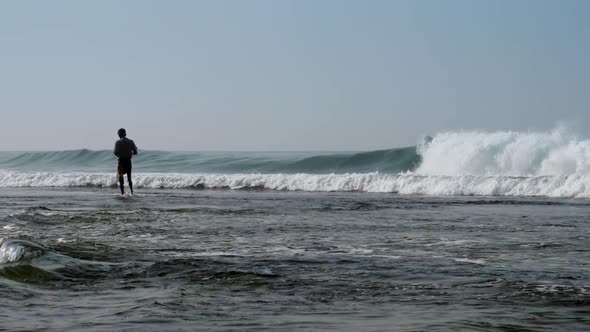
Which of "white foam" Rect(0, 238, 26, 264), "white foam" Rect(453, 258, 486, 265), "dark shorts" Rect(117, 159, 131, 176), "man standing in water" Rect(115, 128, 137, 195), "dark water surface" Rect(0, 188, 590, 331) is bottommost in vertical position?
"white foam" Rect(453, 258, 486, 265)

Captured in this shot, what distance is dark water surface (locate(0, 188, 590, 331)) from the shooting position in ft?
17.5

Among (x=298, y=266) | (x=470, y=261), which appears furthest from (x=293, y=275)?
(x=470, y=261)

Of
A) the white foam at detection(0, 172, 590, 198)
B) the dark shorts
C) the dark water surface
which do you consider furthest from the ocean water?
the white foam at detection(0, 172, 590, 198)

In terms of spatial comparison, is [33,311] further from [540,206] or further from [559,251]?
[540,206]

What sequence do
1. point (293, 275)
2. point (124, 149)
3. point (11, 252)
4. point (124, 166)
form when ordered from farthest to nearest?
point (124, 166)
point (124, 149)
point (11, 252)
point (293, 275)

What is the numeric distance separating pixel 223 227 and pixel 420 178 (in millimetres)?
14122

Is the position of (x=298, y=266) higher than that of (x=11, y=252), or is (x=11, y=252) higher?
(x=11, y=252)

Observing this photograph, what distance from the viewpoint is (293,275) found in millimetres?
7270

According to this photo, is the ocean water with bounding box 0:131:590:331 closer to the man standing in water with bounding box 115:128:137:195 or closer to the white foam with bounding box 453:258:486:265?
the white foam with bounding box 453:258:486:265

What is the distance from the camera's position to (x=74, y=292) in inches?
256

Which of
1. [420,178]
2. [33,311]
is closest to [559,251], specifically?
[33,311]

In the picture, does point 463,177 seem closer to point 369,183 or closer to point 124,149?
point 369,183

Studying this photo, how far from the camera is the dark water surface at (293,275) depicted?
5.34 metres

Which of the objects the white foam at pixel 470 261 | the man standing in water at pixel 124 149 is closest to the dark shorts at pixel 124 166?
the man standing in water at pixel 124 149
